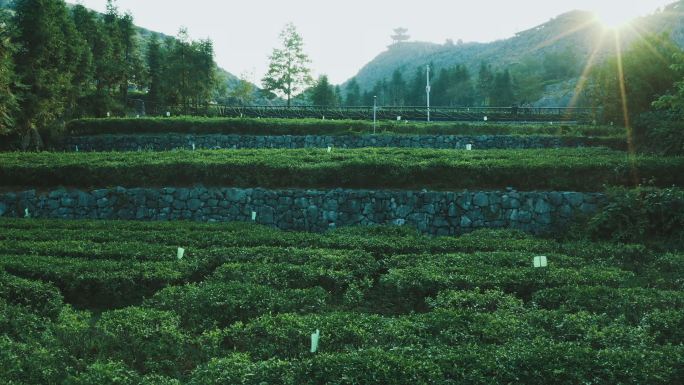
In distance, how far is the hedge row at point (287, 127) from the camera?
31.5 metres

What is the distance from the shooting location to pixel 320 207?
18125 mm

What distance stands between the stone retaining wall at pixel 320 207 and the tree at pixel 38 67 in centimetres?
1300

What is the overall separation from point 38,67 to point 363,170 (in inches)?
934

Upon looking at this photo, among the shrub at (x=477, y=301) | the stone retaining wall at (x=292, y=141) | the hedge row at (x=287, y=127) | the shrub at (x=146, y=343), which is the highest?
the hedge row at (x=287, y=127)

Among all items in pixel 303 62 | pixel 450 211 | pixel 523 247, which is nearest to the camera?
pixel 523 247

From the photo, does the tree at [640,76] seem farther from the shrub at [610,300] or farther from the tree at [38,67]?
the tree at [38,67]

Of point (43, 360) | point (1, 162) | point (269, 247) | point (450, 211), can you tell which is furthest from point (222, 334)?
point (1, 162)

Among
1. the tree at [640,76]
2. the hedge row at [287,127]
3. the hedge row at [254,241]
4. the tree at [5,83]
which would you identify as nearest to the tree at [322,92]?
the hedge row at [287,127]

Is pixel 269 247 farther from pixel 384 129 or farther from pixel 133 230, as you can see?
pixel 384 129

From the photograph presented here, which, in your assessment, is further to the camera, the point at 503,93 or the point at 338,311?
the point at 503,93

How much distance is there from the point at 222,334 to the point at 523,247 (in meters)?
7.92

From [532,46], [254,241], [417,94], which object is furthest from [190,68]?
[532,46]

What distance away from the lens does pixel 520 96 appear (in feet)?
248

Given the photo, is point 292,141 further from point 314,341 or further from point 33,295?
point 314,341
